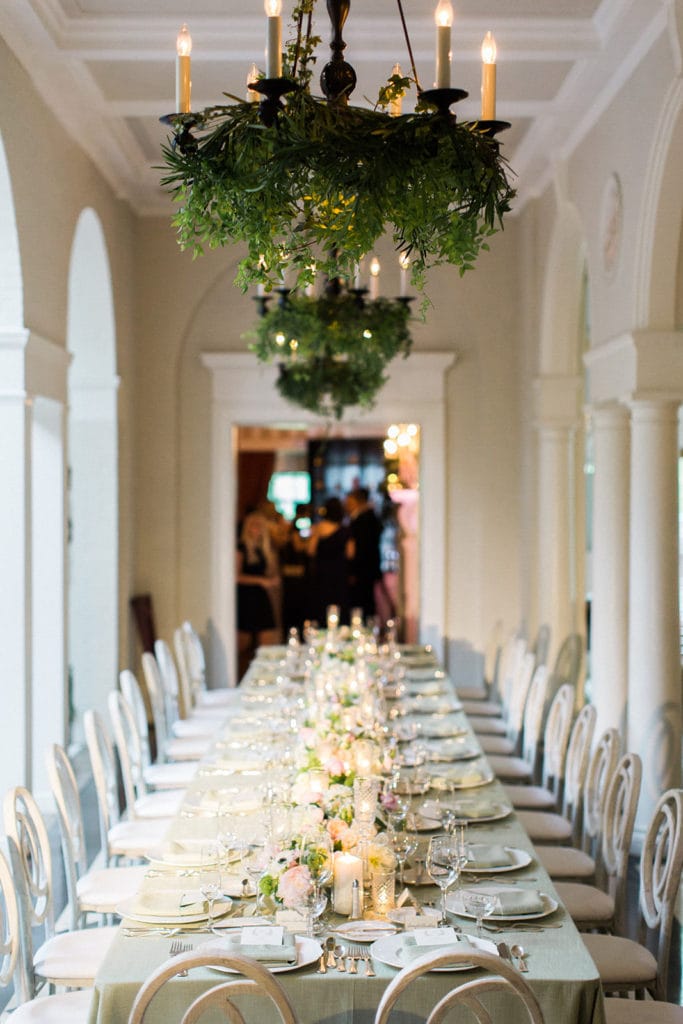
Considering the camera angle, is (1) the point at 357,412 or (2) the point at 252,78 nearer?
(2) the point at 252,78

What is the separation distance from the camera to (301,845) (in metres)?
3.34

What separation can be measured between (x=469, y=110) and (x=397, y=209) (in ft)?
14.3

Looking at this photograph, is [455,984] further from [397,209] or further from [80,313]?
[80,313]

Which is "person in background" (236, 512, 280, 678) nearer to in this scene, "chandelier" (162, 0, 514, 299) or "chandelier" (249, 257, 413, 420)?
"chandelier" (249, 257, 413, 420)

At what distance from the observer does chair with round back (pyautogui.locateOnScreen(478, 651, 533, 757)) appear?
667 centimetres

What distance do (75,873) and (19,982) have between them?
2.75 feet

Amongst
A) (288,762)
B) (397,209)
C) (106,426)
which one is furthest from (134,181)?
(397,209)

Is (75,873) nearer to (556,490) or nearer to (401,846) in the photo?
(401,846)

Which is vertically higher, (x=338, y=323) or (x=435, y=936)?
(x=338, y=323)

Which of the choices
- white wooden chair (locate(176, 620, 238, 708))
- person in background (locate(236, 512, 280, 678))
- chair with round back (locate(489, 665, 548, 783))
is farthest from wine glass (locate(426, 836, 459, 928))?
person in background (locate(236, 512, 280, 678))

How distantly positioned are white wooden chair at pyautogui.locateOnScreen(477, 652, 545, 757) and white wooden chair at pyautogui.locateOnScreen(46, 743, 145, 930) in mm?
2802

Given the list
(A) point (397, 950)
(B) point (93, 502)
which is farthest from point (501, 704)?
(A) point (397, 950)

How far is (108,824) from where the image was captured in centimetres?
498

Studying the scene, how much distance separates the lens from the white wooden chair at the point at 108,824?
16.0 feet
